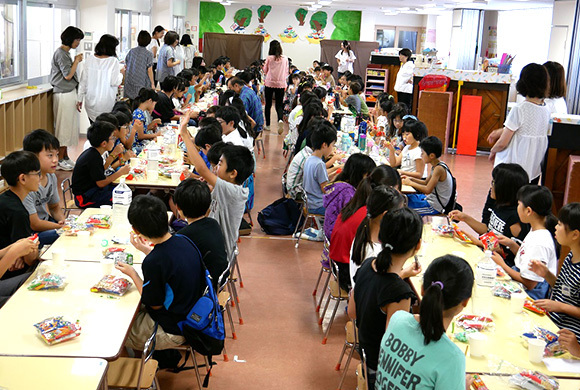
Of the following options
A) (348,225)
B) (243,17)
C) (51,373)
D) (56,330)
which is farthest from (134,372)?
(243,17)

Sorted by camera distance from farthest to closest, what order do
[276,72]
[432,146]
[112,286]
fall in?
[276,72], [432,146], [112,286]

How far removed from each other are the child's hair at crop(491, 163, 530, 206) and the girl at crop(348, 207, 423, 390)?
6.08 feet

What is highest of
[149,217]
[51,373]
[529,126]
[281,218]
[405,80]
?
[405,80]

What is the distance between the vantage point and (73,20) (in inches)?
430

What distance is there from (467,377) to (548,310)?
0.95 meters

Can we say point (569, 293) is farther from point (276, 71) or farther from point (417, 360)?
point (276, 71)

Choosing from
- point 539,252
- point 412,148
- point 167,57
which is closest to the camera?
point 539,252

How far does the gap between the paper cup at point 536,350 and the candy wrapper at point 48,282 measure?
2.32 meters

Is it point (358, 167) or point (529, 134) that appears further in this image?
point (529, 134)

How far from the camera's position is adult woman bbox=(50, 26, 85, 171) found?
8.90m

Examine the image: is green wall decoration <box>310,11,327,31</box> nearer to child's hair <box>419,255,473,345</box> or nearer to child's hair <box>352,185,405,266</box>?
child's hair <box>352,185,405,266</box>

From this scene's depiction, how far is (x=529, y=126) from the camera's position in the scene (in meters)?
6.29

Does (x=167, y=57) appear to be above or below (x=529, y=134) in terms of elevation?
above

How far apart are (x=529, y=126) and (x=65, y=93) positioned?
6.03 meters
